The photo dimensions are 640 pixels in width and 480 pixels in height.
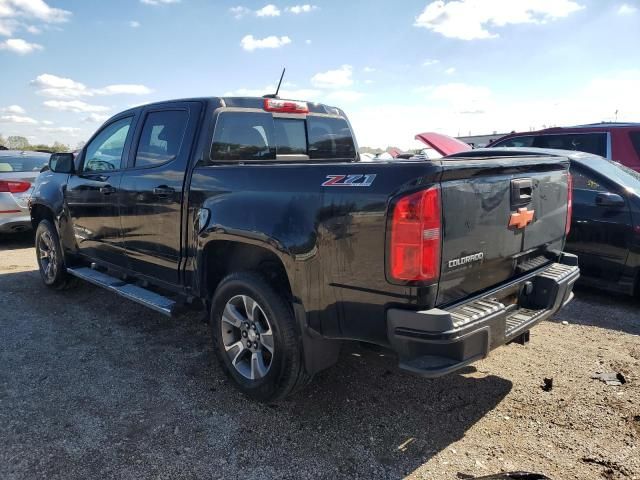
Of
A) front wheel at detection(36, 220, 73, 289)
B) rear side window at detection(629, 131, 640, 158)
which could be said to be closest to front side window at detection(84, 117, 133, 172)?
front wheel at detection(36, 220, 73, 289)

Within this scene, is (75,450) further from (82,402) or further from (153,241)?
(153,241)

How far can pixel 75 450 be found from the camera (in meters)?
2.83

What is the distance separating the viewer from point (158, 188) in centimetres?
396

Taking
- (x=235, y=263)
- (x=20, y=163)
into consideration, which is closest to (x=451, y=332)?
(x=235, y=263)

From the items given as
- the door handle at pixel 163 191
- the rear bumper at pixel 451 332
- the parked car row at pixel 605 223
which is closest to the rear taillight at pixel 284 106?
the door handle at pixel 163 191

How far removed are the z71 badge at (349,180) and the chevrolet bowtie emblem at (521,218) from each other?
0.95 meters

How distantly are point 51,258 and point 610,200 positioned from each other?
20.5 ft

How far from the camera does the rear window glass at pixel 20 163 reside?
888cm

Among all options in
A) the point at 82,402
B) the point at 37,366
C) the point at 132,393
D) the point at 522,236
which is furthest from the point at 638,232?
A: the point at 37,366

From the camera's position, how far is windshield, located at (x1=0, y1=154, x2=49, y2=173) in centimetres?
888

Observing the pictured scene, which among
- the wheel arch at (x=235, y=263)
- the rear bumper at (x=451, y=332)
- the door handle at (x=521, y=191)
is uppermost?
the door handle at (x=521, y=191)

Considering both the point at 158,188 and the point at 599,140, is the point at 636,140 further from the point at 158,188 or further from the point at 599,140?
the point at 158,188

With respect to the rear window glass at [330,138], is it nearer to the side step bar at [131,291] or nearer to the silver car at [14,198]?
the side step bar at [131,291]

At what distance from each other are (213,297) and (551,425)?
7.66 feet
